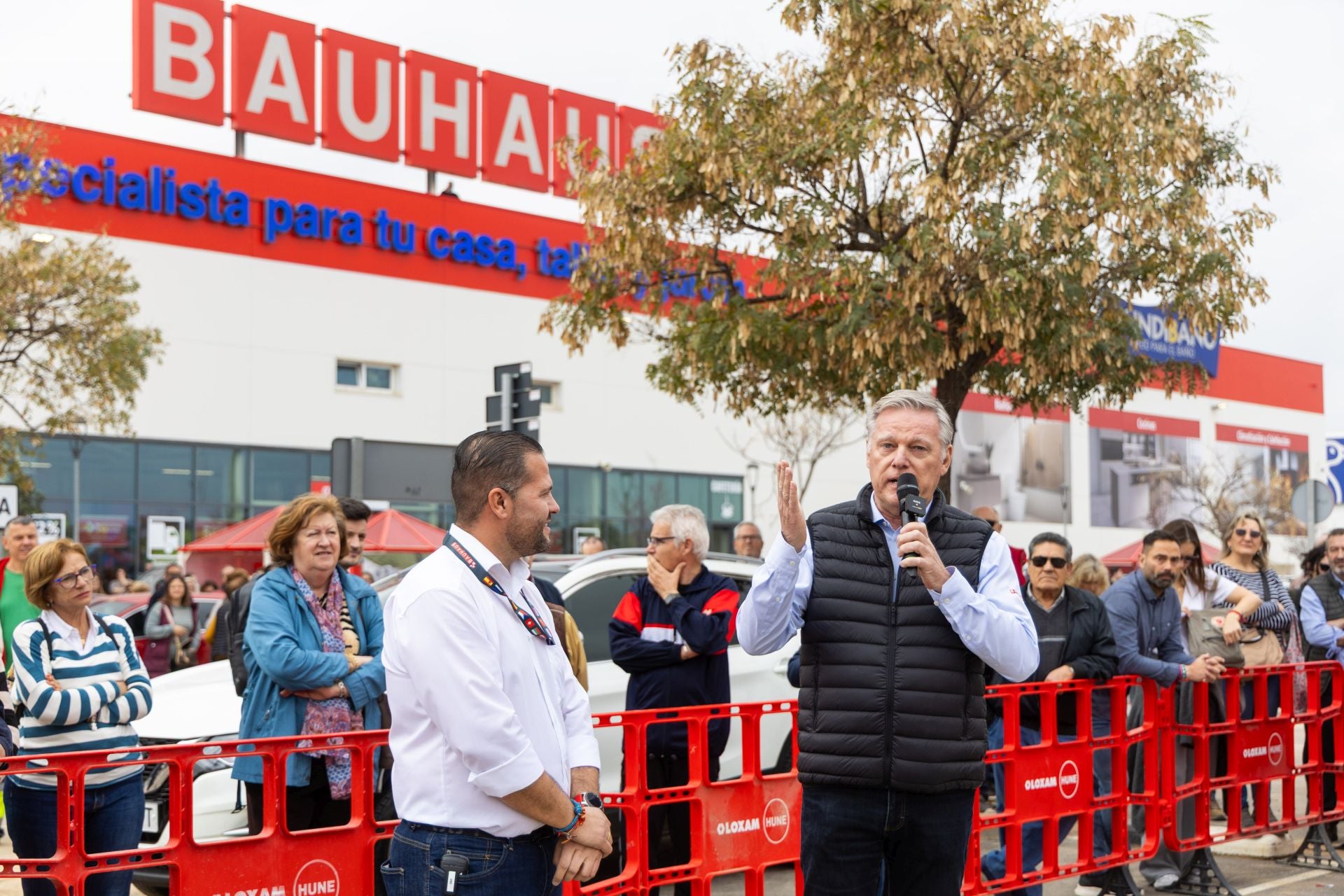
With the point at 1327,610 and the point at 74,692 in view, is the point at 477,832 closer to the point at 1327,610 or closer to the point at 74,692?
the point at 74,692

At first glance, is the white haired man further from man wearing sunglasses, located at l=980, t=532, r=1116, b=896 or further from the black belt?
man wearing sunglasses, located at l=980, t=532, r=1116, b=896

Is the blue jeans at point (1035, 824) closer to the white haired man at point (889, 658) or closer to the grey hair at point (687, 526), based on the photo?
the grey hair at point (687, 526)

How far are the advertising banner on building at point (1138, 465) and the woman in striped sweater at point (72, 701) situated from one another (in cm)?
4910

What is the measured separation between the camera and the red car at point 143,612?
1435 cm

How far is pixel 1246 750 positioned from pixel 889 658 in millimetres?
5182

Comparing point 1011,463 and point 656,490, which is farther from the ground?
point 1011,463

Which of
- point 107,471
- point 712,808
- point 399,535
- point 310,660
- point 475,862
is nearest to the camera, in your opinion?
point 475,862

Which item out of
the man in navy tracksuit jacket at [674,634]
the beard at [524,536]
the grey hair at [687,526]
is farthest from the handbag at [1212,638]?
the beard at [524,536]

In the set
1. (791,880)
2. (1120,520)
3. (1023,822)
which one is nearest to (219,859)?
(1023,822)

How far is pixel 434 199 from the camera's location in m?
34.0

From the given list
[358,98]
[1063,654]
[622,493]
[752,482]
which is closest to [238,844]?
[1063,654]

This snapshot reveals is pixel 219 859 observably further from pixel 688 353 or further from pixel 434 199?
pixel 434 199

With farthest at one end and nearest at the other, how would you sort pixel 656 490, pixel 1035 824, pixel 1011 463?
pixel 1011 463 → pixel 656 490 → pixel 1035 824

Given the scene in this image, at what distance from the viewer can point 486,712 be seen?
9.50 ft
